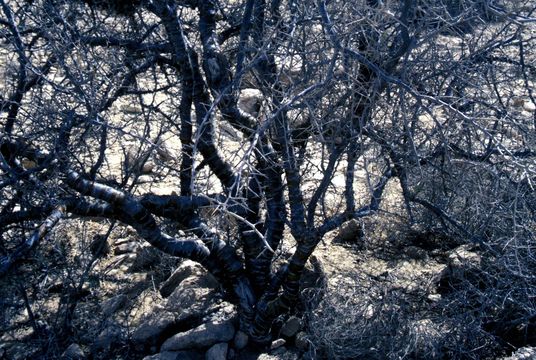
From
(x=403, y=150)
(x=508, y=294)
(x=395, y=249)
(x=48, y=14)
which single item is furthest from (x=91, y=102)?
(x=395, y=249)

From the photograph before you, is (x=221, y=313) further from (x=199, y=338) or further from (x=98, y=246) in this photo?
(x=98, y=246)

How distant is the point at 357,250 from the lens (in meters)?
6.54

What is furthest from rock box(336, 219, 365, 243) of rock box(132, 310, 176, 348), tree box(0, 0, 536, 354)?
rock box(132, 310, 176, 348)

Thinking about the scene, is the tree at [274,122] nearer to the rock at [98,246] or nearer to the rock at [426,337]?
the rock at [426,337]

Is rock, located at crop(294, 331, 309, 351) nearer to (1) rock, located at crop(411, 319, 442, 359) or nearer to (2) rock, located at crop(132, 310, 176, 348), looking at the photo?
(1) rock, located at crop(411, 319, 442, 359)

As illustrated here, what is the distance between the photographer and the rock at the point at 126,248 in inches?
261

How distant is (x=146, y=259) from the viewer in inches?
253

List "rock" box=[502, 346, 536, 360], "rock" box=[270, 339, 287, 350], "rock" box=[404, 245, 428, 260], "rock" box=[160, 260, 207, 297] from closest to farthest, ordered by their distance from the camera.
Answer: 1. "rock" box=[502, 346, 536, 360]
2. "rock" box=[270, 339, 287, 350]
3. "rock" box=[160, 260, 207, 297]
4. "rock" box=[404, 245, 428, 260]

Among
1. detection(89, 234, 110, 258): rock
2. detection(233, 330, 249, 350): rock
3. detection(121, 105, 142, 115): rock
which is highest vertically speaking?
detection(121, 105, 142, 115): rock

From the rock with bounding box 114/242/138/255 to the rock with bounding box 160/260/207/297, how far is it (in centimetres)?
68

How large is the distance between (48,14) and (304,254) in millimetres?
2235

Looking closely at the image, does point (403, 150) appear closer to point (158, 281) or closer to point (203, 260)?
point (203, 260)

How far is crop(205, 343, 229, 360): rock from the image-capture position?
16.8ft

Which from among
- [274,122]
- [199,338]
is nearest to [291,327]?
[199,338]
